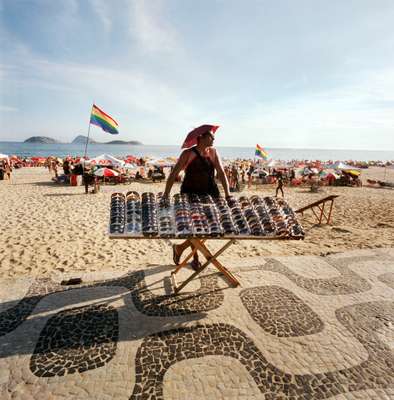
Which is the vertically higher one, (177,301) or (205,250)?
(205,250)

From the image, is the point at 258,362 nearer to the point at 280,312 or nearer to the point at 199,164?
the point at 280,312

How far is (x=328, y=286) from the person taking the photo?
462 cm

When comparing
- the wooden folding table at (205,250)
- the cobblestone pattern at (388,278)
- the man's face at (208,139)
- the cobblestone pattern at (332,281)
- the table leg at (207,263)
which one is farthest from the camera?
the cobblestone pattern at (388,278)

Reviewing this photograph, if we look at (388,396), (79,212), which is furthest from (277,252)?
(79,212)

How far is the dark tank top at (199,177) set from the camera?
393 centimetres

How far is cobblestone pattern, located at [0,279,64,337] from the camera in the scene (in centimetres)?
337

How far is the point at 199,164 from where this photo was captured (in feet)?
12.9

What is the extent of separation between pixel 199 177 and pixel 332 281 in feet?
11.2

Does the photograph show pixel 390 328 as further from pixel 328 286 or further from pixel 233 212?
pixel 233 212

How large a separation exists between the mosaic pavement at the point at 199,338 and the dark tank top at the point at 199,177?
1.80 metres

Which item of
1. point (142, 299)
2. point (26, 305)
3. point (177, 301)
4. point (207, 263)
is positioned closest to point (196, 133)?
point (207, 263)

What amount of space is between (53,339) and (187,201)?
98.5 inches

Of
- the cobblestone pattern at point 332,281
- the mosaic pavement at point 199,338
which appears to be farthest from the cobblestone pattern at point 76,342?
the cobblestone pattern at point 332,281

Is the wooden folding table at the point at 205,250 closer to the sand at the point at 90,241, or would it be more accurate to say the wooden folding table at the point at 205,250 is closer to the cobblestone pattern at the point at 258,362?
the cobblestone pattern at the point at 258,362
